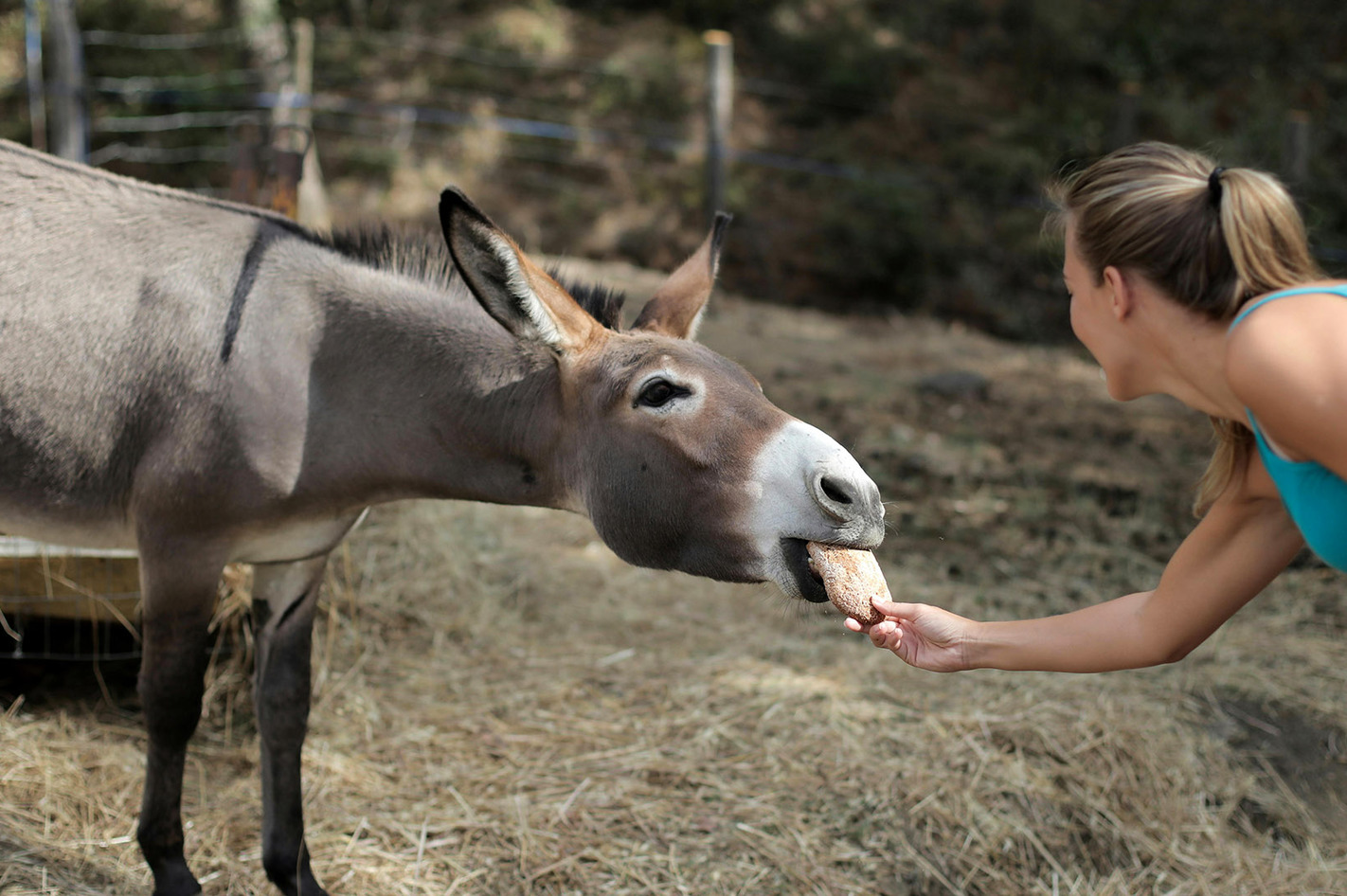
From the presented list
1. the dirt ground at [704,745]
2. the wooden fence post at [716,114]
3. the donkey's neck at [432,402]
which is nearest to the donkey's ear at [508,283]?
the donkey's neck at [432,402]

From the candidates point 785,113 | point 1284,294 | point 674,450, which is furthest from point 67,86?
point 1284,294

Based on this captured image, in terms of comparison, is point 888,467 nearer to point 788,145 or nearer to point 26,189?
point 26,189

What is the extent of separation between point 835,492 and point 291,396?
1.31 meters

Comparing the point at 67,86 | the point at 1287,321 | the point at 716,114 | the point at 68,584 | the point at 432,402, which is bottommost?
the point at 68,584

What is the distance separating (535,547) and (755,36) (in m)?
9.38

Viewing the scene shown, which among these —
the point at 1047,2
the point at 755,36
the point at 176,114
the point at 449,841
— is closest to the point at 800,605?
the point at 449,841

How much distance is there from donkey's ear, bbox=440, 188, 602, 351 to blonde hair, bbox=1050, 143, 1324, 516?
113cm

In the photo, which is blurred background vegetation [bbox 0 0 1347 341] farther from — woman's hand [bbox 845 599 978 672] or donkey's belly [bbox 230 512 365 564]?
woman's hand [bbox 845 599 978 672]

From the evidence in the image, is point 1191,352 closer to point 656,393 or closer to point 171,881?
point 656,393

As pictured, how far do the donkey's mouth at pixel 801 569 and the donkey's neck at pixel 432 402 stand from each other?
1.95 ft

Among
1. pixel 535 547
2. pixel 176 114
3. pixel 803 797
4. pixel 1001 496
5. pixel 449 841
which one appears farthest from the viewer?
pixel 176 114

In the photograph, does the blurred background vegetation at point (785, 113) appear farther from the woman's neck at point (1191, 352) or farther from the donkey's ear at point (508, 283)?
the woman's neck at point (1191, 352)

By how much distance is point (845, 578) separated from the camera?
215 cm

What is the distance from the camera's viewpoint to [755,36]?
12.6 meters
